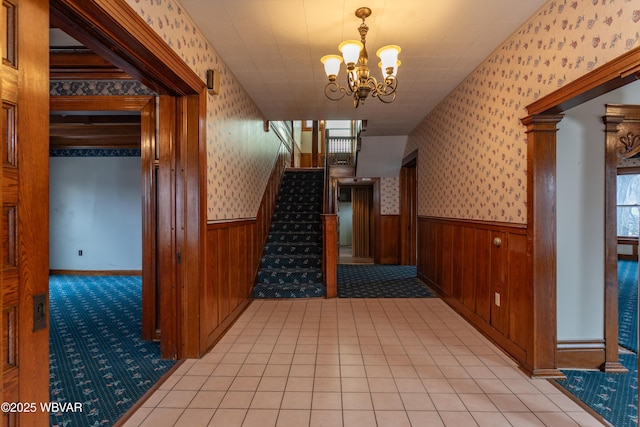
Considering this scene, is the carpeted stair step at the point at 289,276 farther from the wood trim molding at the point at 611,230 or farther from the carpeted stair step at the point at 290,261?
the wood trim molding at the point at 611,230

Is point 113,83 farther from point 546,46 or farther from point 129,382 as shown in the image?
point 546,46

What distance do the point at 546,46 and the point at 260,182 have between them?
13.3 ft

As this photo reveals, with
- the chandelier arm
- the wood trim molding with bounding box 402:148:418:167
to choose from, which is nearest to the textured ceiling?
the chandelier arm

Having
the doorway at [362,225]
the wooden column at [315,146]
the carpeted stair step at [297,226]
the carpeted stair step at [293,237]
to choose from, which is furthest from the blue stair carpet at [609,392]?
the wooden column at [315,146]

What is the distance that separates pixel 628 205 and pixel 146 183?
36.1 feet

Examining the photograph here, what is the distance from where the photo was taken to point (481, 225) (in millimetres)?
3410

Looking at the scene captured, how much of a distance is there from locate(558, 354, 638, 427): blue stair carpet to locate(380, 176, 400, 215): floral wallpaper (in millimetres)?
5305

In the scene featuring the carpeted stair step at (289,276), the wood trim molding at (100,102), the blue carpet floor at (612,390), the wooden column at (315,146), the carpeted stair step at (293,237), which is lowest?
the blue carpet floor at (612,390)

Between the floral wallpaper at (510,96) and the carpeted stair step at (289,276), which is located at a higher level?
the floral wallpaper at (510,96)

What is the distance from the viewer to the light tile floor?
202 centimetres

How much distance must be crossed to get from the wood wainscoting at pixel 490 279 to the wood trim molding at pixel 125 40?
3025 mm

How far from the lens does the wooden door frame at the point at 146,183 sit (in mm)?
3238

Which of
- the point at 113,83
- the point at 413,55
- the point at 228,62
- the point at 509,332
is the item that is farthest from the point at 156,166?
the point at 509,332

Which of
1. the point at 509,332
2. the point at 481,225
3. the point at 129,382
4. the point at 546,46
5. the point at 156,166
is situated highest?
the point at 546,46
